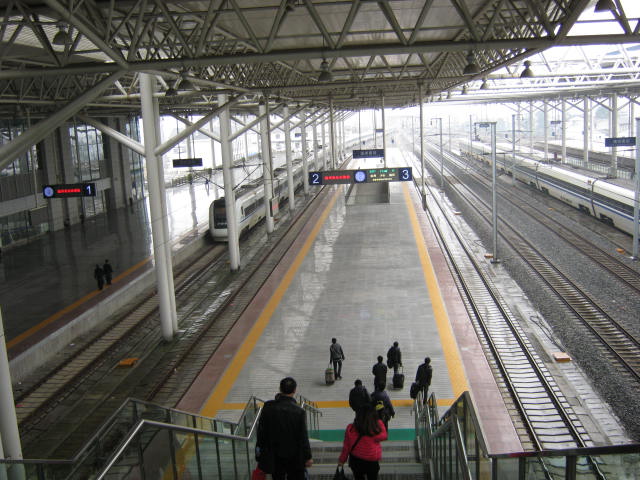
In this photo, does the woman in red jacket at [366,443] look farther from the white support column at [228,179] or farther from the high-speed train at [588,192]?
the high-speed train at [588,192]

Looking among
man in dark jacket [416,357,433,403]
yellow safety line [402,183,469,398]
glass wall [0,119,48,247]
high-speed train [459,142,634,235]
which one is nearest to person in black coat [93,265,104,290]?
glass wall [0,119,48,247]

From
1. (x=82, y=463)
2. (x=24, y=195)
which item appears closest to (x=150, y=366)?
(x=82, y=463)

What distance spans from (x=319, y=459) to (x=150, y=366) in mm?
6701

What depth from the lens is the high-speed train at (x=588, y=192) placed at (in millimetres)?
24938

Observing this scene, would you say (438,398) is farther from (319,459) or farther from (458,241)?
(458,241)

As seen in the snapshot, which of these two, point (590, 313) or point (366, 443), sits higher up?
point (366, 443)

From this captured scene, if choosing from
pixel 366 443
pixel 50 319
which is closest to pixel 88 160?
pixel 50 319

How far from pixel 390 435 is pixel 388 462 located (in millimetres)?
2415

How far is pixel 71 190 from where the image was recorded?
1859 cm

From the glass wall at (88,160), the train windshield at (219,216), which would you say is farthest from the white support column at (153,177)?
the glass wall at (88,160)

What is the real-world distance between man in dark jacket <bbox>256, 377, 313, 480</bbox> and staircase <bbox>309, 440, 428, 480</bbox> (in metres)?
1.62

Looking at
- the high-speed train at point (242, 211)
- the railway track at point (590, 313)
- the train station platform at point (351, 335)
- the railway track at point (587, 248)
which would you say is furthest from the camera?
the high-speed train at point (242, 211)

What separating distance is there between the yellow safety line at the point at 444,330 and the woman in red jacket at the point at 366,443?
5981mm

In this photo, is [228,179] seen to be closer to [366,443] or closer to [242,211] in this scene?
[242,211]
